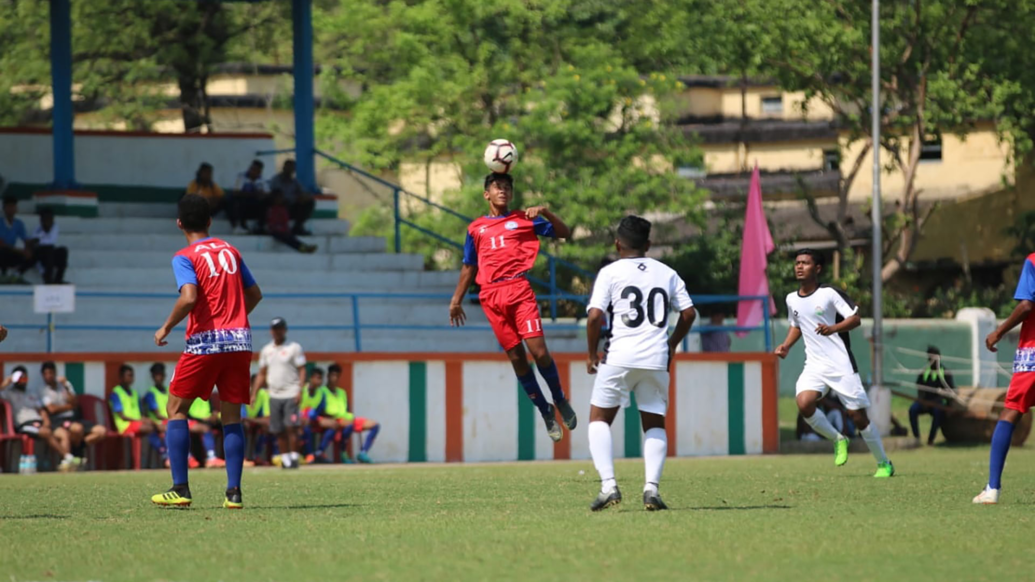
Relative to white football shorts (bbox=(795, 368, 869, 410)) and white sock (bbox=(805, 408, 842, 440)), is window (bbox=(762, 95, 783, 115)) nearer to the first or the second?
white sock (bbox=(805, 408, 842, 440))

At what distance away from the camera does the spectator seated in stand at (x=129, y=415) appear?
2142 cm

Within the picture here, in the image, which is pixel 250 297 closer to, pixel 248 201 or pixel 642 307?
pixel 642 307

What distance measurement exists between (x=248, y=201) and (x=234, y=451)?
56.9ft

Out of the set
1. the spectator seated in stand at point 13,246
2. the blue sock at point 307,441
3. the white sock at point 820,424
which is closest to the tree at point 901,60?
the blue sock at point 307,441

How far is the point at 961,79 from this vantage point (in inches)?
1478

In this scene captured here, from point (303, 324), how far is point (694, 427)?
20.9ft

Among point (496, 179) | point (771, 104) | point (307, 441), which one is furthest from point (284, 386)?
point (771, 104)

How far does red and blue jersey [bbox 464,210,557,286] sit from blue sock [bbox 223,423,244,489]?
269 centimetres

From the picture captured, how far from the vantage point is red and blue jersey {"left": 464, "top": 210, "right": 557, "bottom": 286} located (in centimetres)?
1320

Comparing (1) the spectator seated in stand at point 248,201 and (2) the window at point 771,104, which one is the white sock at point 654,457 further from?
(2) the window at point 771,104

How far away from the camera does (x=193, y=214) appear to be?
11266mm

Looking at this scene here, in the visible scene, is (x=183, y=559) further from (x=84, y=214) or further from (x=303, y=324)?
(x=84, y=214)

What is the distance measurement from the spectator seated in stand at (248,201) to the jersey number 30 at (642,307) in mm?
18259

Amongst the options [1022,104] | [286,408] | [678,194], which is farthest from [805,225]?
[286,408]
